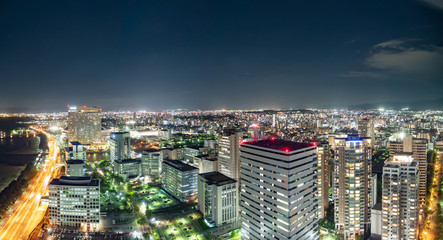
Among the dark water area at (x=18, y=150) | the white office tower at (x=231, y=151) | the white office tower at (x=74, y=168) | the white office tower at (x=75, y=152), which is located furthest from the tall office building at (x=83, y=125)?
the white office tower at (x=231, y=151)

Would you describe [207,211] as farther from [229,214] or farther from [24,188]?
[24,188]

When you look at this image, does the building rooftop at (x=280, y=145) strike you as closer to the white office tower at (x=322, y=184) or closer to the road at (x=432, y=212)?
the white office tower at (x=322, y=184)

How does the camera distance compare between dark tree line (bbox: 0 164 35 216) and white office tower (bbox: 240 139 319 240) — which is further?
dark tree line (bbox: 0 164 35 216)

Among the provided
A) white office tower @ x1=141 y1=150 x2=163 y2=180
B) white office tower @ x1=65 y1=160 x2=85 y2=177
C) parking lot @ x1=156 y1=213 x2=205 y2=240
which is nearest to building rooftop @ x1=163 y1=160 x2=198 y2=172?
white office tower @ x1=141 y1=150 x2=163 y2=180

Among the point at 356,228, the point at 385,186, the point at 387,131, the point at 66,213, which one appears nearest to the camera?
the point at 385,186

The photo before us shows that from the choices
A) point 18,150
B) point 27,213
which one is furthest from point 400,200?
point 18,150

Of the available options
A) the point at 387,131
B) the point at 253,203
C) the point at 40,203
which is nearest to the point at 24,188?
the point at 40,203

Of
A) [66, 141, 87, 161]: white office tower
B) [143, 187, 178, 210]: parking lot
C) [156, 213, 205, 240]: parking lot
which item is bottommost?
[156, 213, 205, 240]: parking lot

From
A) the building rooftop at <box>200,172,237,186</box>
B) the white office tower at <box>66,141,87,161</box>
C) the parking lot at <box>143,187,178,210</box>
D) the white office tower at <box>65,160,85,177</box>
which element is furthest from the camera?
the white office tower at <box>66,141,87,161</box>

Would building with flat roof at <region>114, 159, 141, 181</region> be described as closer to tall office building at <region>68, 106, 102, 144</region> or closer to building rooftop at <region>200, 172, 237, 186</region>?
building rooftop at <region>200, 172, 237, 186</region>
